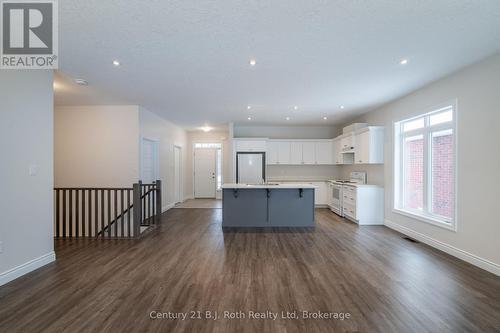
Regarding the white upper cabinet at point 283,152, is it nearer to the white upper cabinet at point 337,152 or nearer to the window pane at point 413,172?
the white upper cabinet at point 337,152

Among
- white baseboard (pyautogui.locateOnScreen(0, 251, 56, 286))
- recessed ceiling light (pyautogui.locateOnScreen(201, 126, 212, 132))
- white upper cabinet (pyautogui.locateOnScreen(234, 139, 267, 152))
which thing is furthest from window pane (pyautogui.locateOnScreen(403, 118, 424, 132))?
white baseboard (pyautogui.locateOnScreen(0, 251, 56, 286))

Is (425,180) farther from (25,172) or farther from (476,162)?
(25,172)

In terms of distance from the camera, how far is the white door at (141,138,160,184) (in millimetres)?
5638

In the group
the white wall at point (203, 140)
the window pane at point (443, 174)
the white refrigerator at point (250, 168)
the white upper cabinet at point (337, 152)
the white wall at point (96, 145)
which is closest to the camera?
the window pane at point (443, 174)

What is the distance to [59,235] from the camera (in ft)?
14.3

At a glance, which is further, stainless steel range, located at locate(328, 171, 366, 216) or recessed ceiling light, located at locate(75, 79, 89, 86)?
stainless steel range, located at locate(328, 171, 366, 216)

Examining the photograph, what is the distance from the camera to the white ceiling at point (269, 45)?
198 centimetres

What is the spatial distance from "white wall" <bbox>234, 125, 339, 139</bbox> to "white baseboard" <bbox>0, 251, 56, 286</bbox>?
5693 millimetres

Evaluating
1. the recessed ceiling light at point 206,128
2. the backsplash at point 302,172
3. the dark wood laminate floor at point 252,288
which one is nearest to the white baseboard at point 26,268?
the dark wood laminate floor at point 252,288

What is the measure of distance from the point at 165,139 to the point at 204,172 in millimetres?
2606

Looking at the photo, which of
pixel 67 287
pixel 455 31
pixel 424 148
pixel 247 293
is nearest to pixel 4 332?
pixel 67 287

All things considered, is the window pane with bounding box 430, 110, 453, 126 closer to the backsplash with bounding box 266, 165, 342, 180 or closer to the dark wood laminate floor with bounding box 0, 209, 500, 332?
the dark wood laminate floor with bounding box 0, 209, 500, 332

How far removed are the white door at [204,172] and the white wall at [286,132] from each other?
188 centimetres

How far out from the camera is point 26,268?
2.81m
